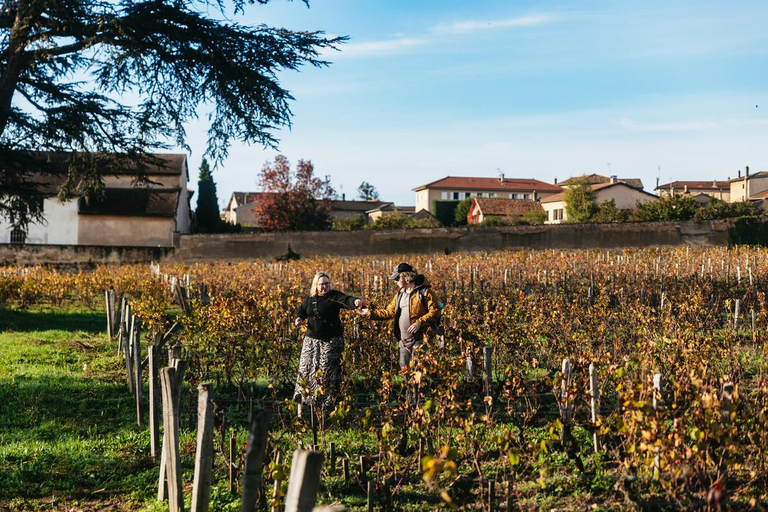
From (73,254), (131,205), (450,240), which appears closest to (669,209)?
(450,240)

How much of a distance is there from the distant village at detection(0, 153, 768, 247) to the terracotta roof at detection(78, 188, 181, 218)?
0.05 meters

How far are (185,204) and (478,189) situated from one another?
5297 cm

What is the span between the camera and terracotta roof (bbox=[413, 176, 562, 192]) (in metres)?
92.4

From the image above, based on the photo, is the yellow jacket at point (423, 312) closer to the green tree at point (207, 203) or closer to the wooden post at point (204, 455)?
the wooden post at point (204, 455)

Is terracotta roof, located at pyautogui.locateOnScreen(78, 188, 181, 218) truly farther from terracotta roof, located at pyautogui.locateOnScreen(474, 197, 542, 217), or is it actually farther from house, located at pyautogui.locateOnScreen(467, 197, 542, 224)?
terracotta roof, located at pyautogui.locateOnScreen(474, 197, 542, 217)

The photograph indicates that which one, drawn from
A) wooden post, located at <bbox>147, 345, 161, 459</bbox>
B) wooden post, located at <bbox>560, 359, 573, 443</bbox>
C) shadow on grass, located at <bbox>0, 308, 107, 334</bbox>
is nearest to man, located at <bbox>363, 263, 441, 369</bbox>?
wooden post, located at <bbox>560, 359, 573, 443</bbox>

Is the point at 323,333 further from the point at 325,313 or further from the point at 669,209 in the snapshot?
the point at 669,209

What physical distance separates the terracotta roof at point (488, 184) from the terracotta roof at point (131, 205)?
185 feet

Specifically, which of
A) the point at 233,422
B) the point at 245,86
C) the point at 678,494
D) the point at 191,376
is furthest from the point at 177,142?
the point at 678,494

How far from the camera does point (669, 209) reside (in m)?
37.1

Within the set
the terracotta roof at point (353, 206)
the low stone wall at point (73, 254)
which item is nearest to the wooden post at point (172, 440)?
the low stone wall at point (73, 254)

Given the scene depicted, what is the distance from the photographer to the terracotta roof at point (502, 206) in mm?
67062

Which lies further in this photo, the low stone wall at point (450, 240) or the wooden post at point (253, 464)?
the low stone wall at point (450, 240)

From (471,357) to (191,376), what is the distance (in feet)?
10.4
